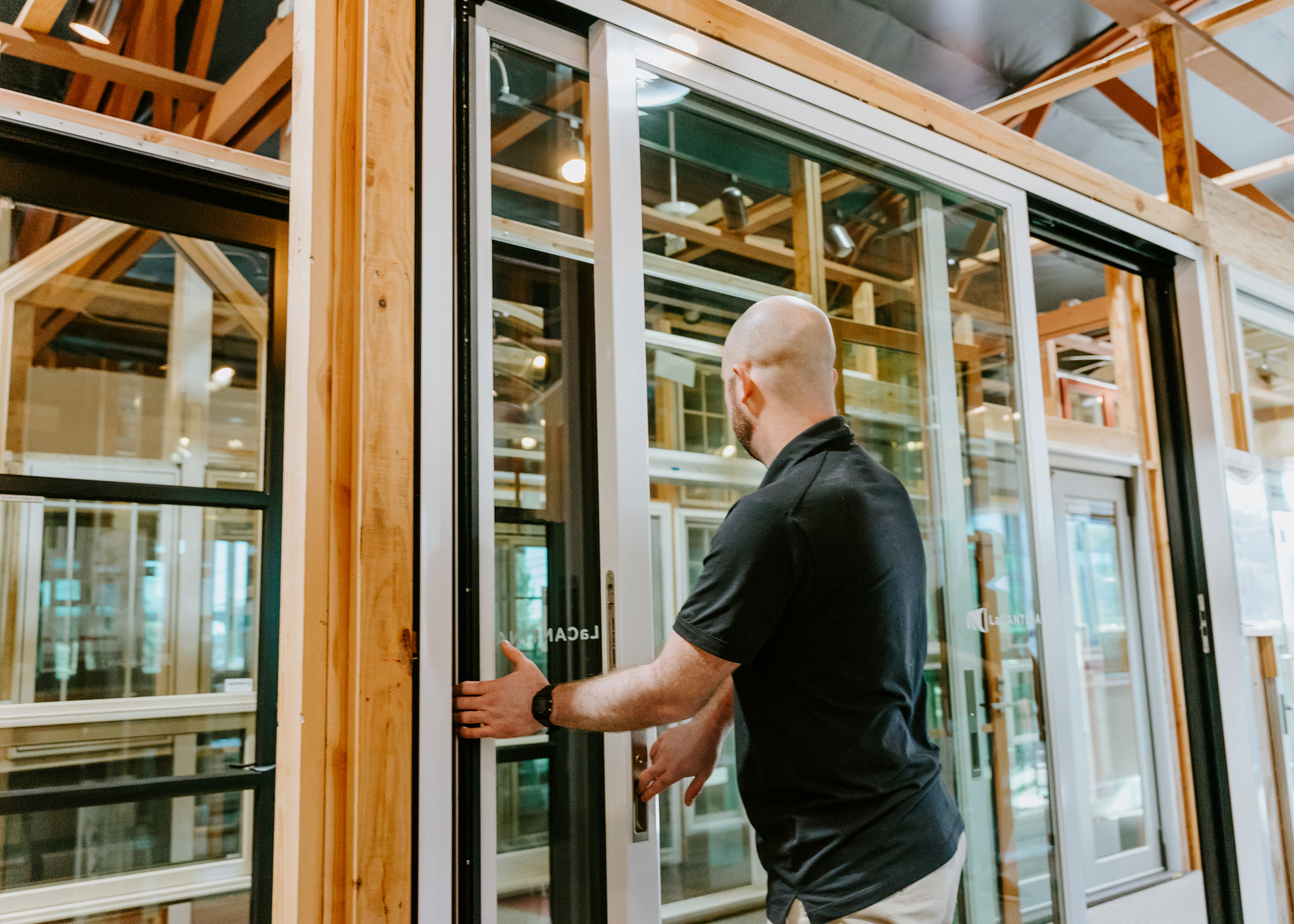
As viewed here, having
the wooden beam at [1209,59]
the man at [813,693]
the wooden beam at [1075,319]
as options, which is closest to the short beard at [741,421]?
the man at [813,693]

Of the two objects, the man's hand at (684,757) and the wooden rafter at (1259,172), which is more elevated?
the wooden rafter at (1259,172)

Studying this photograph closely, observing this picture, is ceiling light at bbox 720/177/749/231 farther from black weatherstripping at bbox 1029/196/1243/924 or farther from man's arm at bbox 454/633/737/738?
man's arm at bbox 454/633/737/738

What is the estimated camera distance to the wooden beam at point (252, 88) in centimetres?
262

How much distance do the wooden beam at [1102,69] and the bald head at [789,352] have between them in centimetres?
225

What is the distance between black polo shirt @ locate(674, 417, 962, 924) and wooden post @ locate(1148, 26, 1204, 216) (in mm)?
2269

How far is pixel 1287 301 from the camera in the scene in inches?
133

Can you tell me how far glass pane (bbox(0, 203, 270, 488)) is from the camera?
3.14m

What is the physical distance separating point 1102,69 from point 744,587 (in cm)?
287

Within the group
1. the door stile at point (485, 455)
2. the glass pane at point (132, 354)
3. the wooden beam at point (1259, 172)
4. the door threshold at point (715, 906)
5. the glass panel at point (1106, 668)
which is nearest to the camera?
the door stile at point (485, 455)

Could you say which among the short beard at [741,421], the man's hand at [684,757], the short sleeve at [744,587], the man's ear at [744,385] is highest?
the man's ear at [744,385]

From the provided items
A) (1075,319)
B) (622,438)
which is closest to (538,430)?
(622,438)

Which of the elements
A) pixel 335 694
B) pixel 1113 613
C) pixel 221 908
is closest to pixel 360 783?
pixel 335 694

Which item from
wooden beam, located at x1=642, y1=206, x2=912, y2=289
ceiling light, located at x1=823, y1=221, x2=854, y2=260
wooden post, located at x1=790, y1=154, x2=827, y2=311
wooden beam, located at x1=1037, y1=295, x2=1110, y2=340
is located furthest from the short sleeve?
wooden beam, located at x1=1037, y1=295, x2=1110, y2=340

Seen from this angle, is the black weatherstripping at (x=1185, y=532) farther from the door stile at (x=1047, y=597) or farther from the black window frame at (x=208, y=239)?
the black window frame at (x=208, y=239)
